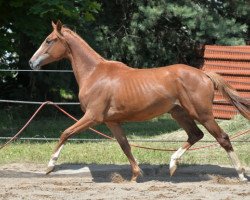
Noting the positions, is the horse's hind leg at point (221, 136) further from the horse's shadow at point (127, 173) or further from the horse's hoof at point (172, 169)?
the horse's hoof at point (172, 169)

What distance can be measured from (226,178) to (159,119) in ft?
32.9

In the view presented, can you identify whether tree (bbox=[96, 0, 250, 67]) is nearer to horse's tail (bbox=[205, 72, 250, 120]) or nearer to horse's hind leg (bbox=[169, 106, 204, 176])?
horse's hind leg (bbox=[169, 106, 204, 176])

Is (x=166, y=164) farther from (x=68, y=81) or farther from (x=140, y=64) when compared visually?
(x=140, y=64)

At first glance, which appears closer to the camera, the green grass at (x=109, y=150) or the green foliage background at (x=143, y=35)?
the green grass at (x=109, y=150)

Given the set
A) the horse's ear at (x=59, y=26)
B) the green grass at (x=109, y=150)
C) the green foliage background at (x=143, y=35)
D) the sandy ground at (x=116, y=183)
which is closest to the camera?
the sandy ground at (x=116, y=183)

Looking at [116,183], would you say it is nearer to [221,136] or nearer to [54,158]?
[54,158]

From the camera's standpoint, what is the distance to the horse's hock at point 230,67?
1634cm

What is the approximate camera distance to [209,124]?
27.6ft

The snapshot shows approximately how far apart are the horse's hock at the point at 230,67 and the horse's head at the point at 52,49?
7.88 metres

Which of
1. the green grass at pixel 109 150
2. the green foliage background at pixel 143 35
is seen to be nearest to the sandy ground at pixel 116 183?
the green grass at pixel 109 150

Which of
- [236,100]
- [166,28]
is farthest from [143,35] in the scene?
[236,100]

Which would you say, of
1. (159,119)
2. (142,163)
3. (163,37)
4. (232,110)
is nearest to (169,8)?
(163,37)

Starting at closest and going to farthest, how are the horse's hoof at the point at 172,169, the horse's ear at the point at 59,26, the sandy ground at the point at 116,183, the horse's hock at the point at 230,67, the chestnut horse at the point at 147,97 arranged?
1. the sandy ground at the point at 116,183
2. the chestnut horse at the point at 147,97
3. the horse's hoof at the point at 172,169
4. the horse's ear at the point at 59,26
5. the horse's hock at the point at 230,67

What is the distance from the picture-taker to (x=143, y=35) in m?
20.7
